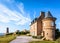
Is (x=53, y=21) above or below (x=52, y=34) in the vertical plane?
above

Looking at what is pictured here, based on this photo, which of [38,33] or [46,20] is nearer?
[46,20]

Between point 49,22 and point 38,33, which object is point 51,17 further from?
point 38,33

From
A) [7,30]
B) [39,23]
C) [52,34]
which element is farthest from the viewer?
[7,30]

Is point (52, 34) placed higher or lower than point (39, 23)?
lower

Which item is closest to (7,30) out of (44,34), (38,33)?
(38,33)

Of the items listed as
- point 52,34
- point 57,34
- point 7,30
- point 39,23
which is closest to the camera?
point 52,34

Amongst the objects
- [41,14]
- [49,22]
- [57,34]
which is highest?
[41,14]

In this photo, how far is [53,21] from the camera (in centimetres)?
4441

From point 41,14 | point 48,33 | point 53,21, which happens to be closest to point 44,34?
point 48,33

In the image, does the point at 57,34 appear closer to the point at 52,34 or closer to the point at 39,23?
the point at 52,34

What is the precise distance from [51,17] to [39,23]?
33.0 ft

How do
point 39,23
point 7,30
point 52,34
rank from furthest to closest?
point 7,30
point 39,23
point 52,34

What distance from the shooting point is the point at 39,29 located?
53.7m

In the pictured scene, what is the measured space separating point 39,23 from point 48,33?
1050 cm
